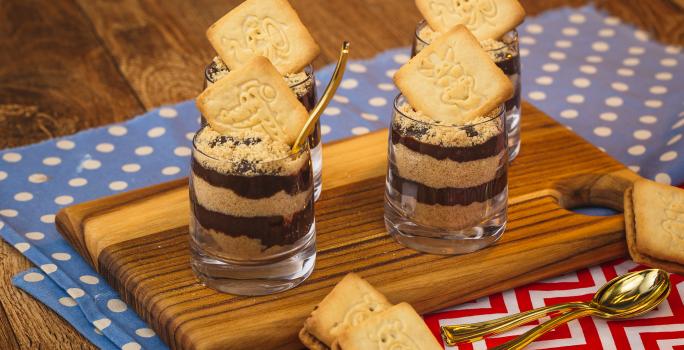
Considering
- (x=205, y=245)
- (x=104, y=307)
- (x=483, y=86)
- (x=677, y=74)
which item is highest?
(x=483, y=86)

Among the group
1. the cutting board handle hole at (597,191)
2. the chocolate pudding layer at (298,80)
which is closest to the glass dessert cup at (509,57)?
the cutting board handle hole at (597,191)

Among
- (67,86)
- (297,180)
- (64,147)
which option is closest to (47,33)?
(67,86)

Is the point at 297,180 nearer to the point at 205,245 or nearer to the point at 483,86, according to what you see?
the point at 205,245

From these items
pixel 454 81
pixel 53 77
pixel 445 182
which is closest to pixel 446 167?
pixel 445 182

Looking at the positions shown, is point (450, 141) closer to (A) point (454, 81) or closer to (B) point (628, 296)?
(A) point (454, 81)

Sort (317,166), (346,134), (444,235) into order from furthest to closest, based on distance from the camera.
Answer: (346,134), (317,166), (444,235)

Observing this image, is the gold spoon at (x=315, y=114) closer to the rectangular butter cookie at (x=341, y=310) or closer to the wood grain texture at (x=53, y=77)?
the rectangular butter cookie at (x=341, y=310)
